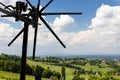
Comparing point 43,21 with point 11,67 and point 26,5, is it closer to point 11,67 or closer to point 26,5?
point 26,5

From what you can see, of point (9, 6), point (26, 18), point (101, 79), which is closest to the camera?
point (9, 6)

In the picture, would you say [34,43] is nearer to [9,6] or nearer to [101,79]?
[9,6]

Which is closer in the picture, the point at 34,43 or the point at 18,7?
the point at 18,7

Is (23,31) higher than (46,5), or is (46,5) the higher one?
(46,5)

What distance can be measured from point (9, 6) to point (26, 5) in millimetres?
905

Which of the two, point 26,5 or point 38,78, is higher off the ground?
point 26,5

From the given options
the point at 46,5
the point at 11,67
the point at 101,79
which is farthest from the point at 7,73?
the point at 46,5

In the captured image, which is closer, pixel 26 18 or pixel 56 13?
pixel 26 18

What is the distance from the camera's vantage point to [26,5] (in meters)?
10.9

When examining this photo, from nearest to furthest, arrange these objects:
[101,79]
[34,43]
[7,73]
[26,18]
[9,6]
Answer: [9,6] → [26,18] → [34,43] → [101,79] → [7,73]

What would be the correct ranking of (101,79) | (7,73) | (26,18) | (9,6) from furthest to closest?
1. (7,73)
2. (101,79)
3. (26,18)
4. (9,6)

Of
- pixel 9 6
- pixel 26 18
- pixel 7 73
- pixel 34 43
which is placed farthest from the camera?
pixel 7 73

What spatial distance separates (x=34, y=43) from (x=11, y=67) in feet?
581

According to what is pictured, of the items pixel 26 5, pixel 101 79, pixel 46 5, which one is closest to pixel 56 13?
pixel 46 5
